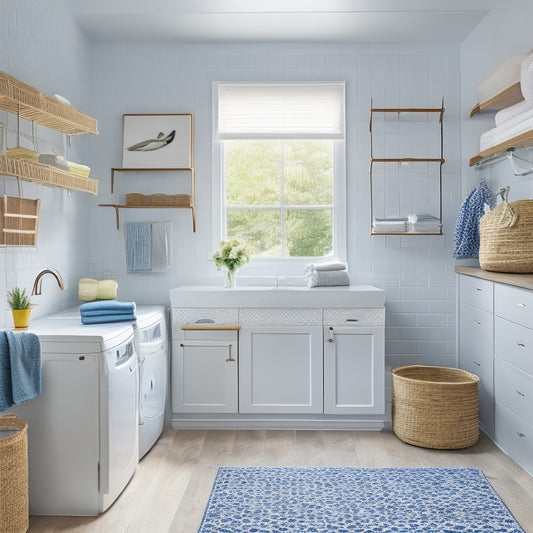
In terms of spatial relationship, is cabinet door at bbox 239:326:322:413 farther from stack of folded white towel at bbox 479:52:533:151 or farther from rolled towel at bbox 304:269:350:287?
stack of folded white towel at bbox 479:52:533:151

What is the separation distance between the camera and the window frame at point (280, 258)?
457 cm

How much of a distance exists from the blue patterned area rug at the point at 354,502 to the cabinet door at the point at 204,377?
0.78m

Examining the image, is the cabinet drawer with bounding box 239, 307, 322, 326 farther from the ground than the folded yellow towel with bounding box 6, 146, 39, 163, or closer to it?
closer to it

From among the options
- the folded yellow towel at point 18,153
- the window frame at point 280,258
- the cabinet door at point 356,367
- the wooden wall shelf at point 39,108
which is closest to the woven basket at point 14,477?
the folded yellow towel at point 18,153

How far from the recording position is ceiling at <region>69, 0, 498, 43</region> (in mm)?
3930

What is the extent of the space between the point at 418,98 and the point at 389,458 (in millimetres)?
2746

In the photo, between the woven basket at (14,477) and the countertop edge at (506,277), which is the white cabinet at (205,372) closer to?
the woven basket at (14,477)

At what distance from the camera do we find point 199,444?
3898 millimetres

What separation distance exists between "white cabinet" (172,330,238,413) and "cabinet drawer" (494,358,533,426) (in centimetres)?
177

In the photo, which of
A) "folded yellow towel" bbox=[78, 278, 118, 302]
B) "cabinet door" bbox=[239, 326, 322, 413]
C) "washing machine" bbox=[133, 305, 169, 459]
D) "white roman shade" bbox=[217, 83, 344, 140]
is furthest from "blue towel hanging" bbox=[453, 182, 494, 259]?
"folded yellow towel" bbox=[78, 278, 118, 302]

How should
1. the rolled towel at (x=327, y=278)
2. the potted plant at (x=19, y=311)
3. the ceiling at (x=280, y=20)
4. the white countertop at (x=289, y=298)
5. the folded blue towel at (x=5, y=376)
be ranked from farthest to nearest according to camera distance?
the rolled towel at (x=327, y=278)
the white countertop at (x=289, y=298)
the ceiling at (x=280, y=20)
the potted plant at (x=19, y=311)
the folded blue towel at (x=5, y=376)

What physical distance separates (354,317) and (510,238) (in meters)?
1.19

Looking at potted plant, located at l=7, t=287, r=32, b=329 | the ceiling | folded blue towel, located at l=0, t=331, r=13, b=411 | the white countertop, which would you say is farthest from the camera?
the white countertop

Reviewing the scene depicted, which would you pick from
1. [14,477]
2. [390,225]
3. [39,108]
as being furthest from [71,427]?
[390,225]
